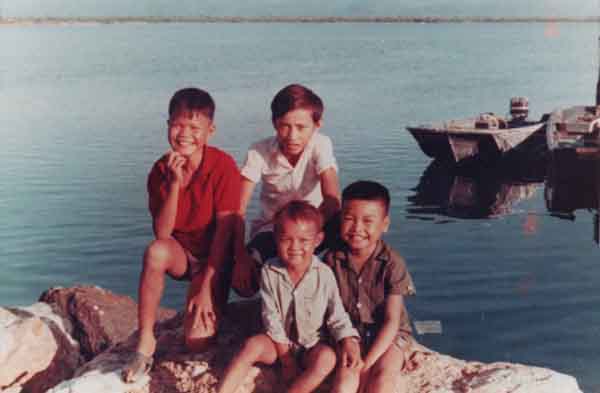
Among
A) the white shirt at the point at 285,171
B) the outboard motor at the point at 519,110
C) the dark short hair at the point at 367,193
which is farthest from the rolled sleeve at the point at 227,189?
the outboard motor at the point at 519,110

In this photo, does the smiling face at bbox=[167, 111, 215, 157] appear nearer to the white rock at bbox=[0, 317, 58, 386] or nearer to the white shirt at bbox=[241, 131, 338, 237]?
the white shirt at bbox=[241, 131, 338, 237]

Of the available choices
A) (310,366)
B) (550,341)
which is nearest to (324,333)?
(310,366)

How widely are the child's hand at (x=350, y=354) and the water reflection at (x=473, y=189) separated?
14826 millimetres

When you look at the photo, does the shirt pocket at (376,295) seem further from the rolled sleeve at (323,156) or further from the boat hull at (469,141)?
the boat hull at (469,141)

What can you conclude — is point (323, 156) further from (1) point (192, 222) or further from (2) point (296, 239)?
(1) point (192, 222)

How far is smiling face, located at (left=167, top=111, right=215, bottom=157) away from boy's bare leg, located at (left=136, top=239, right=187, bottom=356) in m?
0.56

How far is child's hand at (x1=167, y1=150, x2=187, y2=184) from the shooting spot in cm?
450

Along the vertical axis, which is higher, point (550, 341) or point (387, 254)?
point (387, 254)

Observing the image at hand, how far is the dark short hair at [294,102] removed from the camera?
455 centimetres

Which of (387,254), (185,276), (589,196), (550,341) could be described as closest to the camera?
(387,254)

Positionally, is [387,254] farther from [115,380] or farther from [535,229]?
[535,229]

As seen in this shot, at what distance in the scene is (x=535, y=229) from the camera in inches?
695

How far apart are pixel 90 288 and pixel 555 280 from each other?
30.9 feet

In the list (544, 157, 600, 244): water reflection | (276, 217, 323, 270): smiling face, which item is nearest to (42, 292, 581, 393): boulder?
(276, 217, 323, 270): smiling face
